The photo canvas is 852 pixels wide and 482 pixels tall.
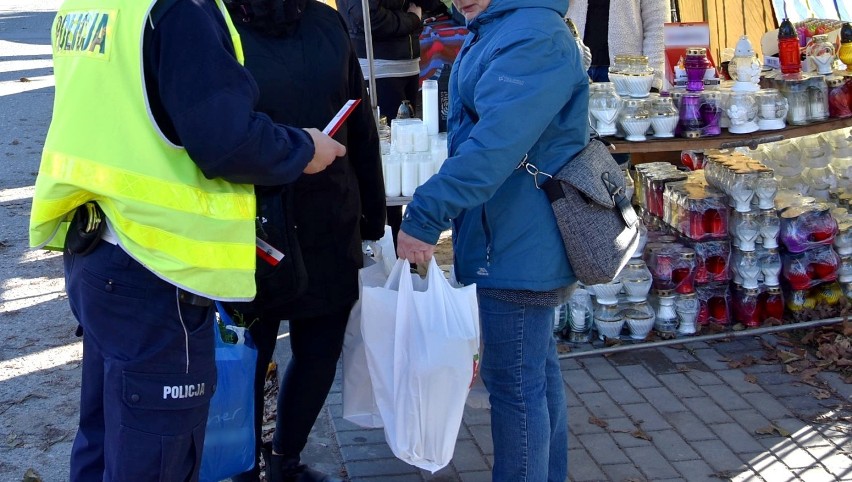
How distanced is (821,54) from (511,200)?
2967mm

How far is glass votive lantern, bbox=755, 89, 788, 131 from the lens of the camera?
4.87 m

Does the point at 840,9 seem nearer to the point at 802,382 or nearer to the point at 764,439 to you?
the point at 802,382

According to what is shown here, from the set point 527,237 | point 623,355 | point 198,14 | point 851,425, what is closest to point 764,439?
point 851,425

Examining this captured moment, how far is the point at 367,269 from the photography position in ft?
10.7

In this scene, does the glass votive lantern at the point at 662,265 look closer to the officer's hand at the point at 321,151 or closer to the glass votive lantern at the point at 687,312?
the glass votive lantern at the point at 687,312

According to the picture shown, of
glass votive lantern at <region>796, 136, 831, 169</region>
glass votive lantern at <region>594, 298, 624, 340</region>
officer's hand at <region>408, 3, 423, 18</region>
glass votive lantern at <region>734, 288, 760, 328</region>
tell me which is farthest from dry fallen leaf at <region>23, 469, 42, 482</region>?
glass votive lantern at <region>796, 136, 831, 169</region>

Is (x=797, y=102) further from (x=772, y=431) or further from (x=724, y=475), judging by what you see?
(x=724, y=475)

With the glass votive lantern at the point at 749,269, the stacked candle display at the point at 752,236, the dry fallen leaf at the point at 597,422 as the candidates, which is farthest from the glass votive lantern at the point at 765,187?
the dry fallen leaf at the point at 597,422

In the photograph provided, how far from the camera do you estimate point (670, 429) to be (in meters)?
4.07

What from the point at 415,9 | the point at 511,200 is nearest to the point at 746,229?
the point at 511,200

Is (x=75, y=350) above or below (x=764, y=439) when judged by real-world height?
above

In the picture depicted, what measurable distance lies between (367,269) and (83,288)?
3.42 ft

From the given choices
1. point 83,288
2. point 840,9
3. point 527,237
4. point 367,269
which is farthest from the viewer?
point 840,9

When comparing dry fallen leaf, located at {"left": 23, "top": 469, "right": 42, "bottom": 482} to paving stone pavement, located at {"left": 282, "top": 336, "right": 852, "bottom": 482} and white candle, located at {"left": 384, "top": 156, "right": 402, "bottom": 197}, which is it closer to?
paving stone pavement, located at {"left": 282, "top": 336, "right": 852, "bottom": 482}
